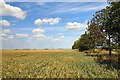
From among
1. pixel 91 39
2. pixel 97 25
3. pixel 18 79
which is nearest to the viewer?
pixel 18 79

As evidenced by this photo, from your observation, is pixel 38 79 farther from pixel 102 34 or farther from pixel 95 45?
pixel 95 45

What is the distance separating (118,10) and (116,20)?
1057 mm

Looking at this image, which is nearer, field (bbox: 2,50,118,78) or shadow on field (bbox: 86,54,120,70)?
field (bbox: 2,50,118,78)

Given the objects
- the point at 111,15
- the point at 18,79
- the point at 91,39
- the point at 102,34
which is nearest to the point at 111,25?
the point at 111,15

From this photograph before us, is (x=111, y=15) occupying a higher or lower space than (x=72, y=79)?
higher

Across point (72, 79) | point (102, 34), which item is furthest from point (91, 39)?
point (72, 79)

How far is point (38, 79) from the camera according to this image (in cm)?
1576

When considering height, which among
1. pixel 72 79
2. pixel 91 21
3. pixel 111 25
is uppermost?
pixel 91 21

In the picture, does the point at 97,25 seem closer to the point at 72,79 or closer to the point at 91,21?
the point at 91,21

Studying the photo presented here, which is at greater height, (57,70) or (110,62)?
(110,62)

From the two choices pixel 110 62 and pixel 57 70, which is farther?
pixel 110 62

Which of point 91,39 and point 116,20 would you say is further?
point 91,39

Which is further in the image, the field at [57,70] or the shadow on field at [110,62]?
the shadow on field at [110,62]

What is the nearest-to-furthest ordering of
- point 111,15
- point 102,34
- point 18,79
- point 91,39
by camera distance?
point 18,79 → point 111,15 → point 102,34 → point 91,39
